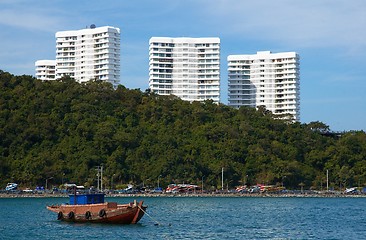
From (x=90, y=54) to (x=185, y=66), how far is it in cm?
2523

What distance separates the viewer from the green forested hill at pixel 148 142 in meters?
128

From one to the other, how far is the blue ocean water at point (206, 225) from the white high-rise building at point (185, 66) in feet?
321

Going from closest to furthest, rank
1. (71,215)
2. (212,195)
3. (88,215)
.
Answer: (88,215) < (71,215) < (212,195)

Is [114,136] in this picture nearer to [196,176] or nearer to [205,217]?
[196,176]

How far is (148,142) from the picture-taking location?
13525cm

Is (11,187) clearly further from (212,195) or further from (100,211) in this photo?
(100,211)

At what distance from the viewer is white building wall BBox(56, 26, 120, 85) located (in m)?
188

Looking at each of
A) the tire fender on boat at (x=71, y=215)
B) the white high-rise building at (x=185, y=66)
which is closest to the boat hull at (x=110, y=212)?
the tire fender on boat at (x=71, y=215)

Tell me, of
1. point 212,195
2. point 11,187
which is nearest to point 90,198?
point 11,187

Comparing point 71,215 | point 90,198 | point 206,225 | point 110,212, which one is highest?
point 90,198

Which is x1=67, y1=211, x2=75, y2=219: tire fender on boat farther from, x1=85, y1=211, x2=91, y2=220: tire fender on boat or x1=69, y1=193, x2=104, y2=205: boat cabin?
x1=85, y1=211, x2=91, y2=220: tire fender on boat

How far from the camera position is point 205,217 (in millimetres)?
77500

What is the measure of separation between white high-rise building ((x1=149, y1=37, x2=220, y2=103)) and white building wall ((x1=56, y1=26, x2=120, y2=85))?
9.87m

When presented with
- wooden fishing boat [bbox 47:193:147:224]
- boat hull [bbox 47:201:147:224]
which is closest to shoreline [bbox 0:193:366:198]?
wooden fishing boat [bbox 47:193:147:224]
